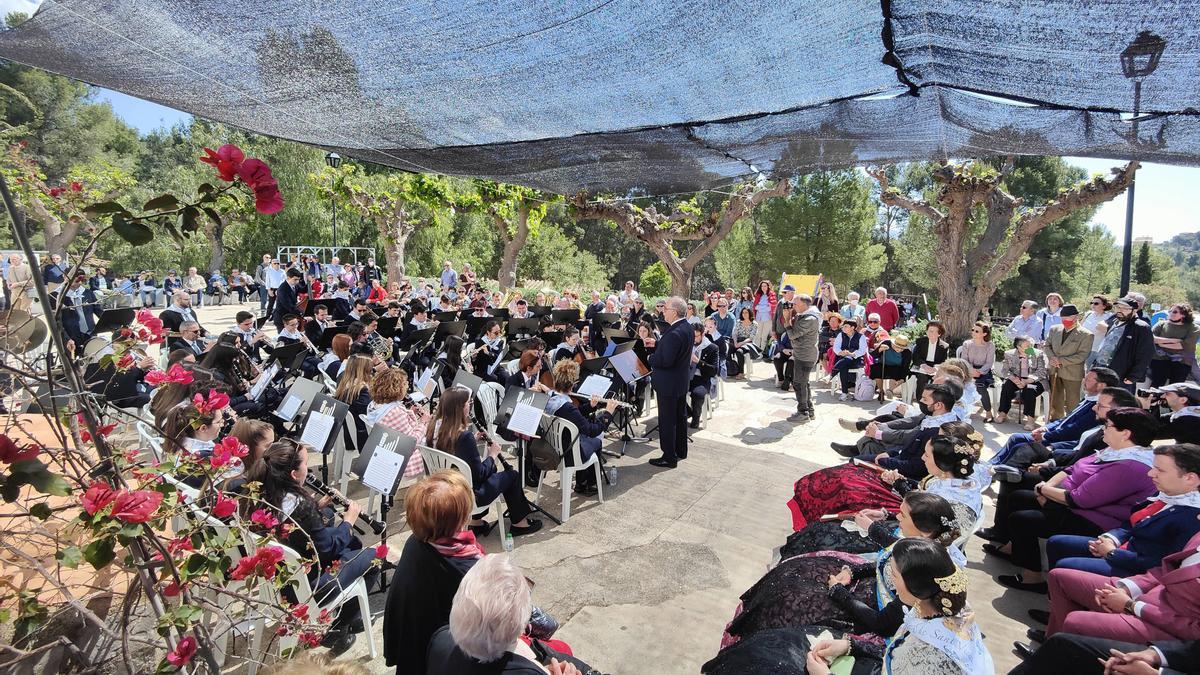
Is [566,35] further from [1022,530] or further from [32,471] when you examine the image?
[1022,530]

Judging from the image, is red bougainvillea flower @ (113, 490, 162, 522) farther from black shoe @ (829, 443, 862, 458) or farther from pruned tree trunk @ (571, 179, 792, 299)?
pruned tree trunk @ (571, 179, 792, 299)

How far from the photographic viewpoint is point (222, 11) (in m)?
2.31

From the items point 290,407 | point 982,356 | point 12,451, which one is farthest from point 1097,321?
point 12,451

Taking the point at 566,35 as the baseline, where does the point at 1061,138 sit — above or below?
below

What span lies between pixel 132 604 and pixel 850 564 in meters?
2.77

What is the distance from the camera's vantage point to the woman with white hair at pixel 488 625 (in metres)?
1.70

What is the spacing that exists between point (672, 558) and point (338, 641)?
2167mm

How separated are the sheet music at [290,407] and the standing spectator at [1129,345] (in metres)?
8.53

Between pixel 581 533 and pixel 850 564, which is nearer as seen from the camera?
pixel 850 564

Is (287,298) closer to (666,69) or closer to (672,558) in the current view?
(672,558)

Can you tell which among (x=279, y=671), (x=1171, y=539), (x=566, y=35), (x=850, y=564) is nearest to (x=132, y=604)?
(x=279, y=671)

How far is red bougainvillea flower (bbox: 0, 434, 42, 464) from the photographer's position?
97 centimetres

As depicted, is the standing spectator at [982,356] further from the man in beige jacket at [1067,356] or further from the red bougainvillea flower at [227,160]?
the red bougainvillea flower at [227,160]

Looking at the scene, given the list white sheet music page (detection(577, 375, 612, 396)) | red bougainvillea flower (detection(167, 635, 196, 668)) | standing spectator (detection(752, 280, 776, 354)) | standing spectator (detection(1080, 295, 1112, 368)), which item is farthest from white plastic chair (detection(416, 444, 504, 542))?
standing spectator (detection(752, 280, 776, 354))
